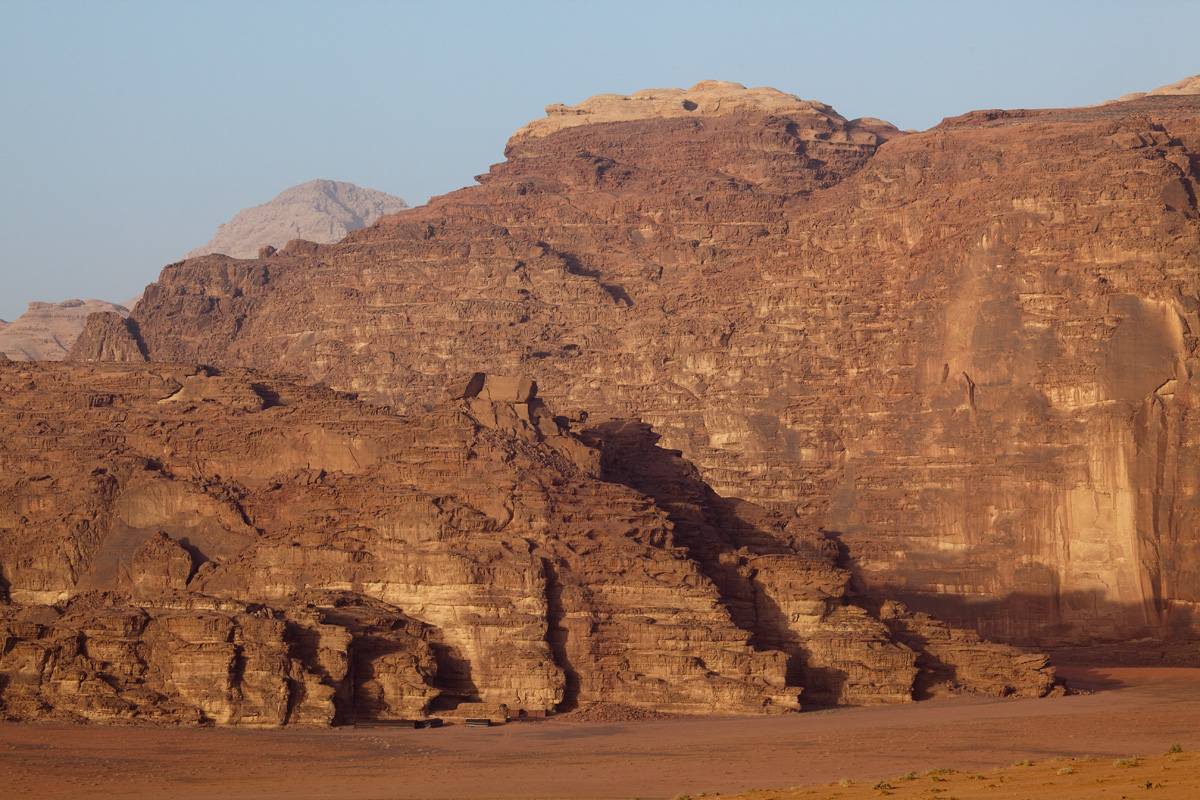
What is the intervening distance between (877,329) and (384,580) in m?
45.7

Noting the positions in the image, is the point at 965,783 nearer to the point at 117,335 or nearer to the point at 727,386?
the point at 727,386

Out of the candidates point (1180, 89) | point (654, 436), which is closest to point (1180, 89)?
point (1180, 89)

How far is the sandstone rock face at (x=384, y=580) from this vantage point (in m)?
57.6

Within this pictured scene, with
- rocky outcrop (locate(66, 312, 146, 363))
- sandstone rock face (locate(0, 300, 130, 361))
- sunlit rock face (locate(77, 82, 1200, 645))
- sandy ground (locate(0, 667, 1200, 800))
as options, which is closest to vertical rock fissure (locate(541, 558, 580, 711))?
sandy ground (locate(0, 667, 1200, 800))

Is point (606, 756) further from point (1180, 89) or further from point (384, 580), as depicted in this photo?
point (1180, 89)

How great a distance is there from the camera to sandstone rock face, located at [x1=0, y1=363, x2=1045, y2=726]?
189 feet

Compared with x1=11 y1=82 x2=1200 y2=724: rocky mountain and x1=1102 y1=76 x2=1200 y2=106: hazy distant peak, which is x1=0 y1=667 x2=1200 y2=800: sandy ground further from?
x1=1102 y1=76 x2=1200 y2=106: hazy distant peak

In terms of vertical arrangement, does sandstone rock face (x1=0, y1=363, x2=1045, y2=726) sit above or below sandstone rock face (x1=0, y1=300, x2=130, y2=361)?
below

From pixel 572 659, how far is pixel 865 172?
56631 millimetres

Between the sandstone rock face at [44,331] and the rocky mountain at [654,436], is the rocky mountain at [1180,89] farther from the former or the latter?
the sandstone rock face at [44,331]

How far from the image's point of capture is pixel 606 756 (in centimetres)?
5294

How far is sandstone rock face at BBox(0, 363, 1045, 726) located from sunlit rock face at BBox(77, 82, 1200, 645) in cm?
2058

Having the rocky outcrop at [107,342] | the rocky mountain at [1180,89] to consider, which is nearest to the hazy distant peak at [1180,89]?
Result: the rocky mountain at [1180,89]

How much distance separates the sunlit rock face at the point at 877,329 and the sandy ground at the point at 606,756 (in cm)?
2767
